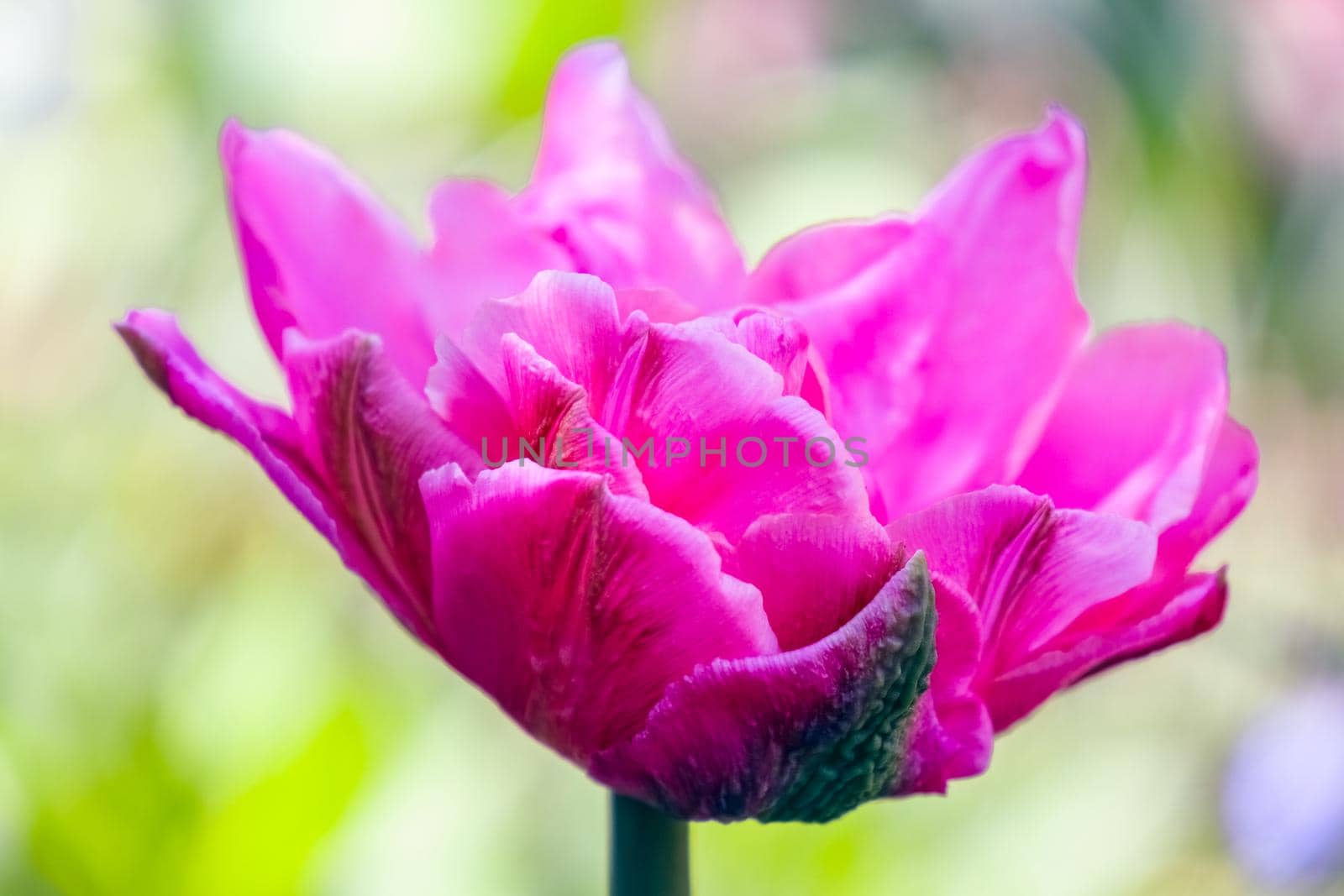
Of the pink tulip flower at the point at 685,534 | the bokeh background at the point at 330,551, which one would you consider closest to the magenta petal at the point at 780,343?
the pink tulip flower at the point at 685,534

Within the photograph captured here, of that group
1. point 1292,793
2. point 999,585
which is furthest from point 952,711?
point 1292,793

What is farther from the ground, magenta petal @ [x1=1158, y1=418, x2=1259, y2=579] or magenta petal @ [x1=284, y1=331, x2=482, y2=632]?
magenta petal @ [x1=284, y1=331, x2=482, y2=632]

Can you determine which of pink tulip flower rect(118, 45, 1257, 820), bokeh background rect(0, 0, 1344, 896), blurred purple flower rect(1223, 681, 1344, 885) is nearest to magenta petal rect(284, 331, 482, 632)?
pink tulip flower rect(118, 45, 1257, 820)

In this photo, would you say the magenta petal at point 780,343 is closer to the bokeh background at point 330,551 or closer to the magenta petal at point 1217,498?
the magenta petal at point 1217,498

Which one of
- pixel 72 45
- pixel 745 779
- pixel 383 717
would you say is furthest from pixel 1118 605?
pixel 72 45

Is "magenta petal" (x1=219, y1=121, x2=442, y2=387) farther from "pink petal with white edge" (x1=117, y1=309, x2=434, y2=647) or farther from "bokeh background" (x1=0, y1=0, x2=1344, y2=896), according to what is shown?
"bokeh background" (x1=0, y1=0, x2=1344, y2=896)

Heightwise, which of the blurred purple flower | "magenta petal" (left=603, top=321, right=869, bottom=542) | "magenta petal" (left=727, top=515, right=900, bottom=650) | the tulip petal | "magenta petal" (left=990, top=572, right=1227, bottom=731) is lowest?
the blurred purple flower
